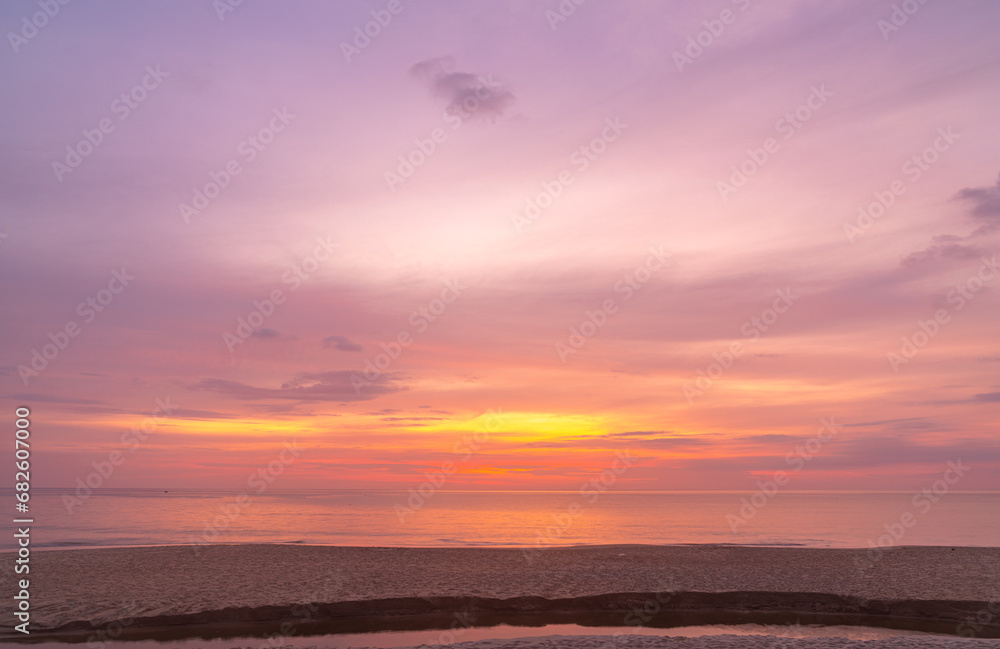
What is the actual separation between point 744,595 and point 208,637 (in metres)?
17.8

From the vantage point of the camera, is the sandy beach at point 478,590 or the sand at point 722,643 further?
the sandy beach at point 478,590

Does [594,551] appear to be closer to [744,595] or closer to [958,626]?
[744,595]

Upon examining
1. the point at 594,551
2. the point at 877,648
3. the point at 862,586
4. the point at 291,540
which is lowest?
the point at 877,648

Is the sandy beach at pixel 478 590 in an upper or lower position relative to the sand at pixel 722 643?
upper

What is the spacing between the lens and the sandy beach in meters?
20.2

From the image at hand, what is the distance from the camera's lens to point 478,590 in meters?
23.9

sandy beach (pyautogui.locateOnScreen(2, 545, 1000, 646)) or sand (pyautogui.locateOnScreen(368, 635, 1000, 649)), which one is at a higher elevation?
sandy beach (pyautogui.locateOnScreen(2, 545, 1000, 646))

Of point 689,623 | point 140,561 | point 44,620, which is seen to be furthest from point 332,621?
point 140,561

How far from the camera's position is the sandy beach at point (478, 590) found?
20.2m

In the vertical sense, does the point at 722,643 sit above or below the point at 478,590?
below

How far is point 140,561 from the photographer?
31.1 meters

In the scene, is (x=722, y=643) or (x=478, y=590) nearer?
(x=722, y=643)

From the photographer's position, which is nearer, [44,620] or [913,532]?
[44,620]

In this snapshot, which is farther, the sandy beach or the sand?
the sandy beach
